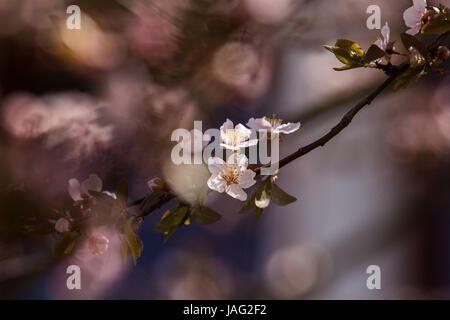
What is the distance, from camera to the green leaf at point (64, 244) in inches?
20.9

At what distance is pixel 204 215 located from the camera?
18.3 inches

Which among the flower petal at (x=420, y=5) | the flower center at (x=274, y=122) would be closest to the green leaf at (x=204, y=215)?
the flower center at (x=274, y=122)

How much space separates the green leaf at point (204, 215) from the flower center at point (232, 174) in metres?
0.04

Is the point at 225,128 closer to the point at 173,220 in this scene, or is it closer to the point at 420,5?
the point at 173,220

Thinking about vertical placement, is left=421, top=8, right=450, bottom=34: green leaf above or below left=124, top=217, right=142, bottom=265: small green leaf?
above

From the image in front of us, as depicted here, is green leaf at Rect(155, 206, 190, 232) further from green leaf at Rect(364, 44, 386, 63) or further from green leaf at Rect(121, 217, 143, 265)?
green leaf at Rect(364, 44, 386, 63)

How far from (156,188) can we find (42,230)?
20 centimetres

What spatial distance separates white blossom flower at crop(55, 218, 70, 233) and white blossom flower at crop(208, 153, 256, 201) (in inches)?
8.7

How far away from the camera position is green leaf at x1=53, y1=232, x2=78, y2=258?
53 cm

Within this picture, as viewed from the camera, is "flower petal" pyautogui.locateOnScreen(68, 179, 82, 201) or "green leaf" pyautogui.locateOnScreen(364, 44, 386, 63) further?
"flower petal" pyautogui.locateOnScreen(68, 179, 82, 201)

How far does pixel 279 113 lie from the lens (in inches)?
43.0

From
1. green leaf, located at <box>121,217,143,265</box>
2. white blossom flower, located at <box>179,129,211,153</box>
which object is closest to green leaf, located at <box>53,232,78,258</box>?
green leaf, located at <box>121,217,143,265</box>

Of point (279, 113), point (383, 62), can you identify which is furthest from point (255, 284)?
point (383, 62)

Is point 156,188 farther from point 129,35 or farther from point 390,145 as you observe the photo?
point 390,145
